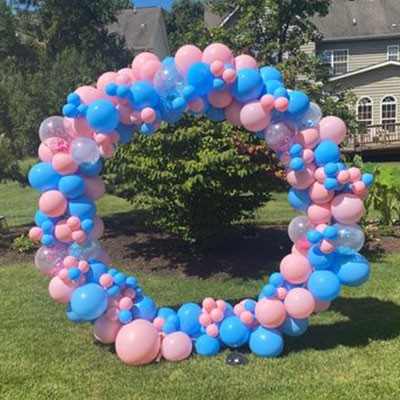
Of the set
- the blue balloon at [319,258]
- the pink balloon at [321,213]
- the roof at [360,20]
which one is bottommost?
the blue balloon at [319,258]

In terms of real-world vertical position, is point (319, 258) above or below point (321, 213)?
below

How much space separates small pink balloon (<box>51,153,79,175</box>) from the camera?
491 cm

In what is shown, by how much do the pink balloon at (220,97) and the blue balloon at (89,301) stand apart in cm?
192

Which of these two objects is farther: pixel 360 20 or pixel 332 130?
pixel 360 20

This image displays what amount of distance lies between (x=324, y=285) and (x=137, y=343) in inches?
65.9

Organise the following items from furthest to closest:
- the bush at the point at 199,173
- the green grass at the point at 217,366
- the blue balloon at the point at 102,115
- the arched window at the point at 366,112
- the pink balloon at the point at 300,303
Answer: the arched window at the point at 366,112
the bush at the point at 199,173
the pink balloon at the point at 300,303
the blue balloon at the point at 102,115
the green grass at the point at 217,366

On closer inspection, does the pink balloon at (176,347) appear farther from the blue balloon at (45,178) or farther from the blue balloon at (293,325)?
the blue balloon at (45,178)

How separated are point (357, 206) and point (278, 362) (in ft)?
4.94

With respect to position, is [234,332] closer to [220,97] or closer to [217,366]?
[217,366]

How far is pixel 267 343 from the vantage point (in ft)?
16.4

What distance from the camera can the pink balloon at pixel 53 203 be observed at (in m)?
4.90

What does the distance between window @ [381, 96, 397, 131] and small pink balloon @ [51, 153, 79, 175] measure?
2390 centimetres

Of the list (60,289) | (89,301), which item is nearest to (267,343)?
(89,301)

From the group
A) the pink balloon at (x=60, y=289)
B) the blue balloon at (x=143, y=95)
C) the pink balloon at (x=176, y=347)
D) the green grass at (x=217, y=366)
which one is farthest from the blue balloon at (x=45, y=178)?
the pink balloon at (x=176, y=347)
